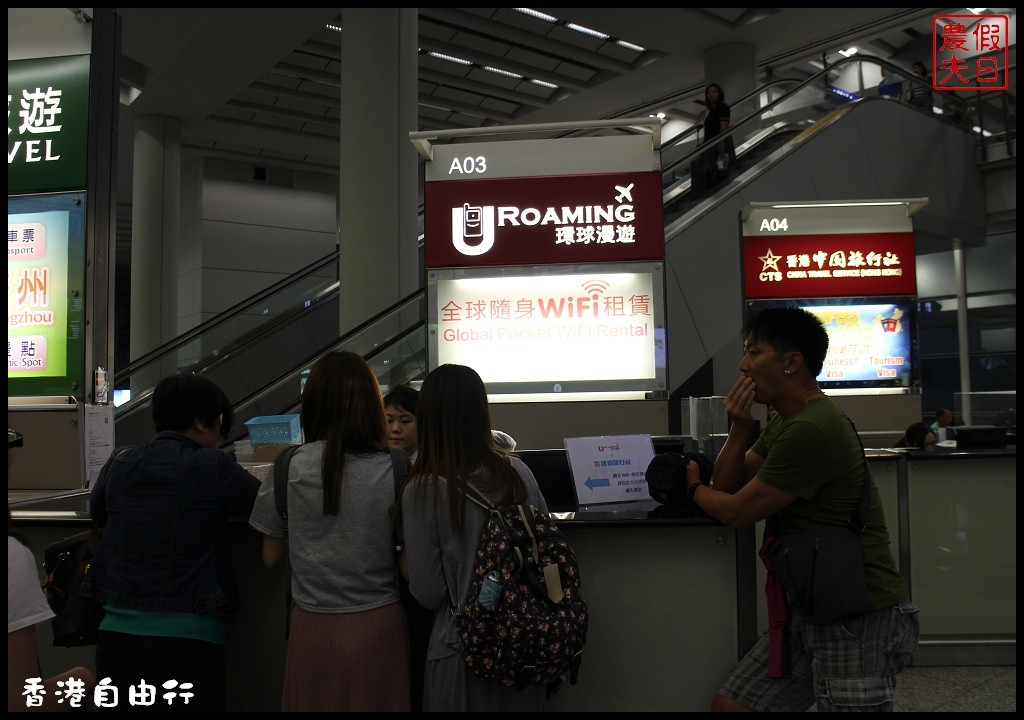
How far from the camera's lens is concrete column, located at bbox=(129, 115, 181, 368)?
44.8 ft

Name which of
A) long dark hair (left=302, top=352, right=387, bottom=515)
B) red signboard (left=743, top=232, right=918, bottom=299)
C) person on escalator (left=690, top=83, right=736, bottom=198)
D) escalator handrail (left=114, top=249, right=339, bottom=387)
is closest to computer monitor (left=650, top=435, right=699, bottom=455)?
long dark hair (left=302, top=352, right=387, bottom=515)

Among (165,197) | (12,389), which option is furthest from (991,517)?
(165,197)

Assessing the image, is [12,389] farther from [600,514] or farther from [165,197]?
[165,197]

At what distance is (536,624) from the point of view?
79.3 inches

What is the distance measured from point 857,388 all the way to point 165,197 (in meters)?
12.1

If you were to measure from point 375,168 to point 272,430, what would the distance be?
537 centimetres

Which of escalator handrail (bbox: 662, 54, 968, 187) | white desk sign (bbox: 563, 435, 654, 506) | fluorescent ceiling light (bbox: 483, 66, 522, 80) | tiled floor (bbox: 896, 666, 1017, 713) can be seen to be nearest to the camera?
white desk sign (bbox: 563, 435, 654, 506)

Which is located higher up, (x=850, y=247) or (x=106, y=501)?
(x=850, y=247)

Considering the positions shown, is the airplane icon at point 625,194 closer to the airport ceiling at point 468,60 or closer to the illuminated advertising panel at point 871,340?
the illuminated advertising panel at point 871,340

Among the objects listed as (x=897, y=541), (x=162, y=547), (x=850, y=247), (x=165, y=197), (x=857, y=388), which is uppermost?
(x=165, y=197)

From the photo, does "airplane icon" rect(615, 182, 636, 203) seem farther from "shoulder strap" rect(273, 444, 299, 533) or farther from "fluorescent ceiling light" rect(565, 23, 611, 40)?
"fluorescent ceiling light" rect(565, 23, 611, 40)

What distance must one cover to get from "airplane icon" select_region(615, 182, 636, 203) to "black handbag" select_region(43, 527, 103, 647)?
9.22 feet

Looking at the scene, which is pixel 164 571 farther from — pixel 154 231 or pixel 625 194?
pixel 154 231

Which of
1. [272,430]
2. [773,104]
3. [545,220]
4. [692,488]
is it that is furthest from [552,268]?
[773,104]
